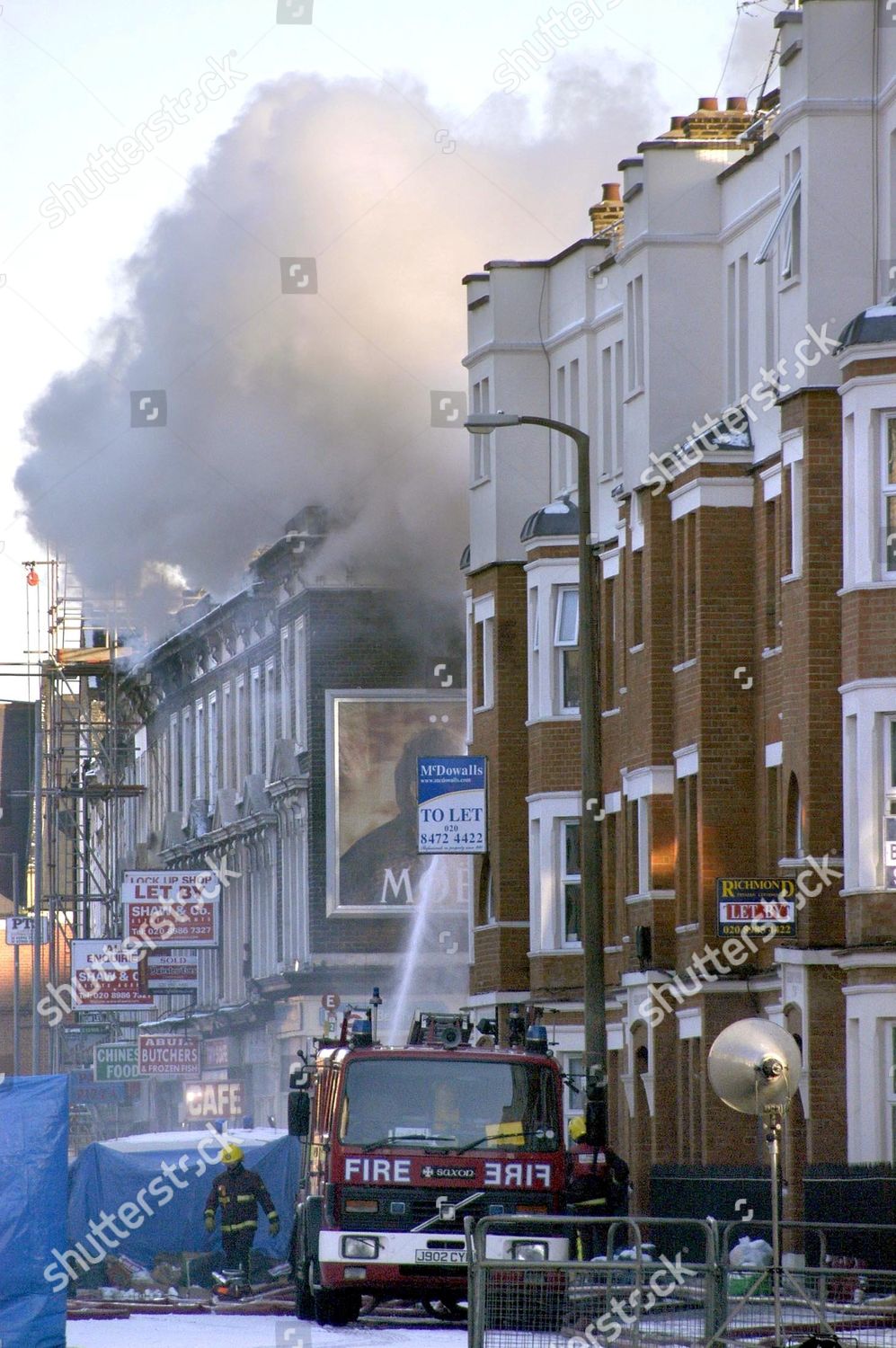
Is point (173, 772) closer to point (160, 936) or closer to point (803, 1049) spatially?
point (160, 936)

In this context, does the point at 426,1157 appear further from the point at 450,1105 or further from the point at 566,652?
the point at 566,652

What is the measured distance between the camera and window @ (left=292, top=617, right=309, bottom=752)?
5412cm

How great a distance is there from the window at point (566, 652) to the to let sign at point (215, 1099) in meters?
21.9

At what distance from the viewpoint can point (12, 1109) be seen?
685 inches

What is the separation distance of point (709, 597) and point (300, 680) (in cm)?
2475

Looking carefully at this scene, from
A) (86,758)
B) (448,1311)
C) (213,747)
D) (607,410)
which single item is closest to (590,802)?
(448,1311)

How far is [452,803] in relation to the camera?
3669cm

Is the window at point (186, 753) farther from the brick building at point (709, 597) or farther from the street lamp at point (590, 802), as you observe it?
the street lamp at point (590, 802)

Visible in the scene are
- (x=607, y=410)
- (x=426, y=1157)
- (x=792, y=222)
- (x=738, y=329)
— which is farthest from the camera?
(x=607, y=410)

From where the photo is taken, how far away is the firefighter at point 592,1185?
832 inches

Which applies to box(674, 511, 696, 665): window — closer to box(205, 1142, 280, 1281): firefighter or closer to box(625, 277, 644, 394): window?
box(625, 277, 644, 394): window

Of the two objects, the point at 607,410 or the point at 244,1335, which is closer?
the point at 244,1335

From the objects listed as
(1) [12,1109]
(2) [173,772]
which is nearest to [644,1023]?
(1) [12,1109]

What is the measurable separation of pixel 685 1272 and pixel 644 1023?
17342 mm
